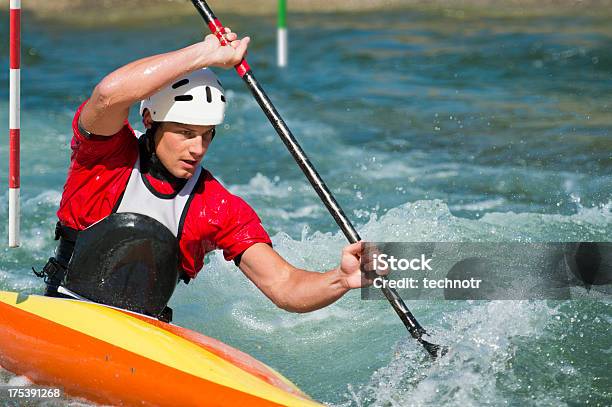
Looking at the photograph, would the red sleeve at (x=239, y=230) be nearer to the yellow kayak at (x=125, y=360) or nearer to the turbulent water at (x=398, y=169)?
the yellow kayak at (x=125, y=360)

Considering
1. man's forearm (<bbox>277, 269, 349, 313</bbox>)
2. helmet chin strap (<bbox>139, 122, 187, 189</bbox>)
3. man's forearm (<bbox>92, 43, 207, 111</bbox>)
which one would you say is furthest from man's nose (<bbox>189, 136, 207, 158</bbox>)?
man's forearm (<bbox>277, 269, 349, 313</bbox>)

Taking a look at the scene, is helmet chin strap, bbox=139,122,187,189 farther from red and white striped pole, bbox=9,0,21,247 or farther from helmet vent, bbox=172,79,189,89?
red and white striped pole, bbox=9,0,21,247

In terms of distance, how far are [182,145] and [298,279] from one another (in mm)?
597

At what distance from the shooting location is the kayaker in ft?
11.6

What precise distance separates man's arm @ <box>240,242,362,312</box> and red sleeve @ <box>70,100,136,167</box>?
56cm

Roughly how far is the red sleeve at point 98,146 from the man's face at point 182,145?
116mm

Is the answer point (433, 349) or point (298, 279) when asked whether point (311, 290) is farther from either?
point (433, 349)

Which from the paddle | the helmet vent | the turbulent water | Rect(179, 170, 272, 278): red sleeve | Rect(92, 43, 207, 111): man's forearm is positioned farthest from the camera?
the turbulent water

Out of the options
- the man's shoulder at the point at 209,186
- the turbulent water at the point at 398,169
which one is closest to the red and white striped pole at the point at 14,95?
the man's shoulder at the point at 209,186

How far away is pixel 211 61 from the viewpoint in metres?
3.47

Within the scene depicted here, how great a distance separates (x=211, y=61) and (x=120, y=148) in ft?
1.48

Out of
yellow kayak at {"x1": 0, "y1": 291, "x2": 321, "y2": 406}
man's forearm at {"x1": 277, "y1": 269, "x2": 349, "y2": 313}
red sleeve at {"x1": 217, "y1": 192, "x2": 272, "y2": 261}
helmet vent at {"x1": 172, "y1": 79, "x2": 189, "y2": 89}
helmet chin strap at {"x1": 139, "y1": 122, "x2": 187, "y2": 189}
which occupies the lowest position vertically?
yellow kayak at {"x1": 0, "y1": 291, "x2": 321, "y2": 406}

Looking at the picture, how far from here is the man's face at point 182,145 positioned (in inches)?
141

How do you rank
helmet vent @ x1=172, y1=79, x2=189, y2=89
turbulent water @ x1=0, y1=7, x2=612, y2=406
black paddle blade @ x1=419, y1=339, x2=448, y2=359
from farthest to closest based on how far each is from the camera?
turbulent water @ x1=0, y1=7, x2=612, y2=406 < black paddle blade @ x1=419, y1=339, x2=448, y2=359 < helmet vent @ x1=172, y1=79, x2=189, y2=89
